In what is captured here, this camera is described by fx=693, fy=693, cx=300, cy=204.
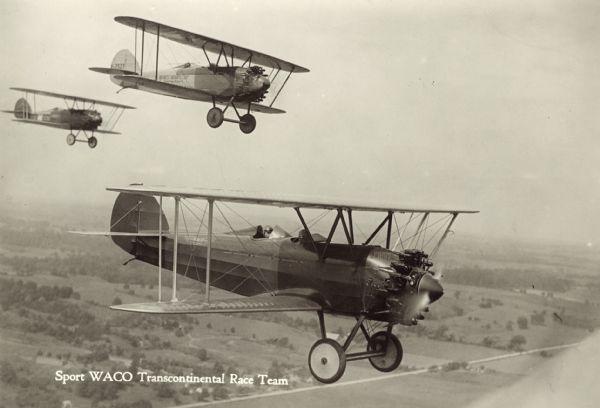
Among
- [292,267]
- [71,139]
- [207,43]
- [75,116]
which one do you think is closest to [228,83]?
[207,43]

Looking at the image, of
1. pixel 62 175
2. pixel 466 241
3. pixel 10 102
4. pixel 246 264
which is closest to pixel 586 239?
pixel 466 241

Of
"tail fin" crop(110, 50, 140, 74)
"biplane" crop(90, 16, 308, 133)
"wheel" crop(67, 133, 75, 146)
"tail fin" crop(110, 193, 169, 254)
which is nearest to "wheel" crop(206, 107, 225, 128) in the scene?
"biplane" crop(90, 16, 308, 133)

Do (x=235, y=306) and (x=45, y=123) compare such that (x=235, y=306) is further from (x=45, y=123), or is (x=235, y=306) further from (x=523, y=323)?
(x=523, y=323)

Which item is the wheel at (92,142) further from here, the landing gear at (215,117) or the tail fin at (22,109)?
the landing gear at (215,117)

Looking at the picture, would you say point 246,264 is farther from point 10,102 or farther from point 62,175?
point 10,102

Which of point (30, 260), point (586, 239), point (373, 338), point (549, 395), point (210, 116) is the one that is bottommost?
point (549, 395)

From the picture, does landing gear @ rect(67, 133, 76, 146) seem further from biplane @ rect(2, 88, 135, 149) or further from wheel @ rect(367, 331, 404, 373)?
wheel @ rect(367, 331, 404, 373)
